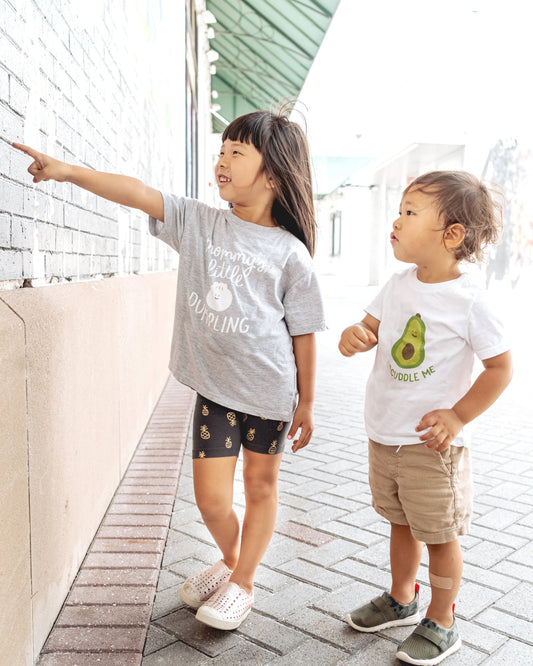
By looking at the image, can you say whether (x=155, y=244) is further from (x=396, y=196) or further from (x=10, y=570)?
(x=396, y=196)

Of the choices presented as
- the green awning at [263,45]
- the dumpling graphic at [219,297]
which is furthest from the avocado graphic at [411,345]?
the green awning at [263,45]

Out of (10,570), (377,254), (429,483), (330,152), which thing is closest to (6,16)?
(10,570)

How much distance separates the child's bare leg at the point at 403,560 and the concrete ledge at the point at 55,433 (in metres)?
1.04

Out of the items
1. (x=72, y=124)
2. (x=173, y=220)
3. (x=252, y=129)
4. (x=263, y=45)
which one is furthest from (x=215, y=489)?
(x=263, y=45)

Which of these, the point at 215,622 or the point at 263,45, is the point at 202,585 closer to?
the point at 215,622

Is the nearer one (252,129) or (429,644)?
(429,644)

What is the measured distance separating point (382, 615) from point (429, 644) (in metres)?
0.21

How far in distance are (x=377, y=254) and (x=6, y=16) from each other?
2725 centimetres

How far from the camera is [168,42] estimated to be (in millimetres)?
6430

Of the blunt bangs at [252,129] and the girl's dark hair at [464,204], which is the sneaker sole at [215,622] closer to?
the girl's dark hair at [464,204]

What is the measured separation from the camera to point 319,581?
2498 millimetres

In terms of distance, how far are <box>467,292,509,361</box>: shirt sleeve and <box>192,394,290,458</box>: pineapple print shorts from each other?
0.64 m

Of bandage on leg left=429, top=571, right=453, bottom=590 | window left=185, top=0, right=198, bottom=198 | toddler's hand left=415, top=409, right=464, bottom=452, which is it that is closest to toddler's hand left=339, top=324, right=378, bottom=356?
toddler's hand left=415, top=409, right=464, bottom=452

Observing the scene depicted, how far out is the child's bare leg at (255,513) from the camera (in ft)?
7.28
